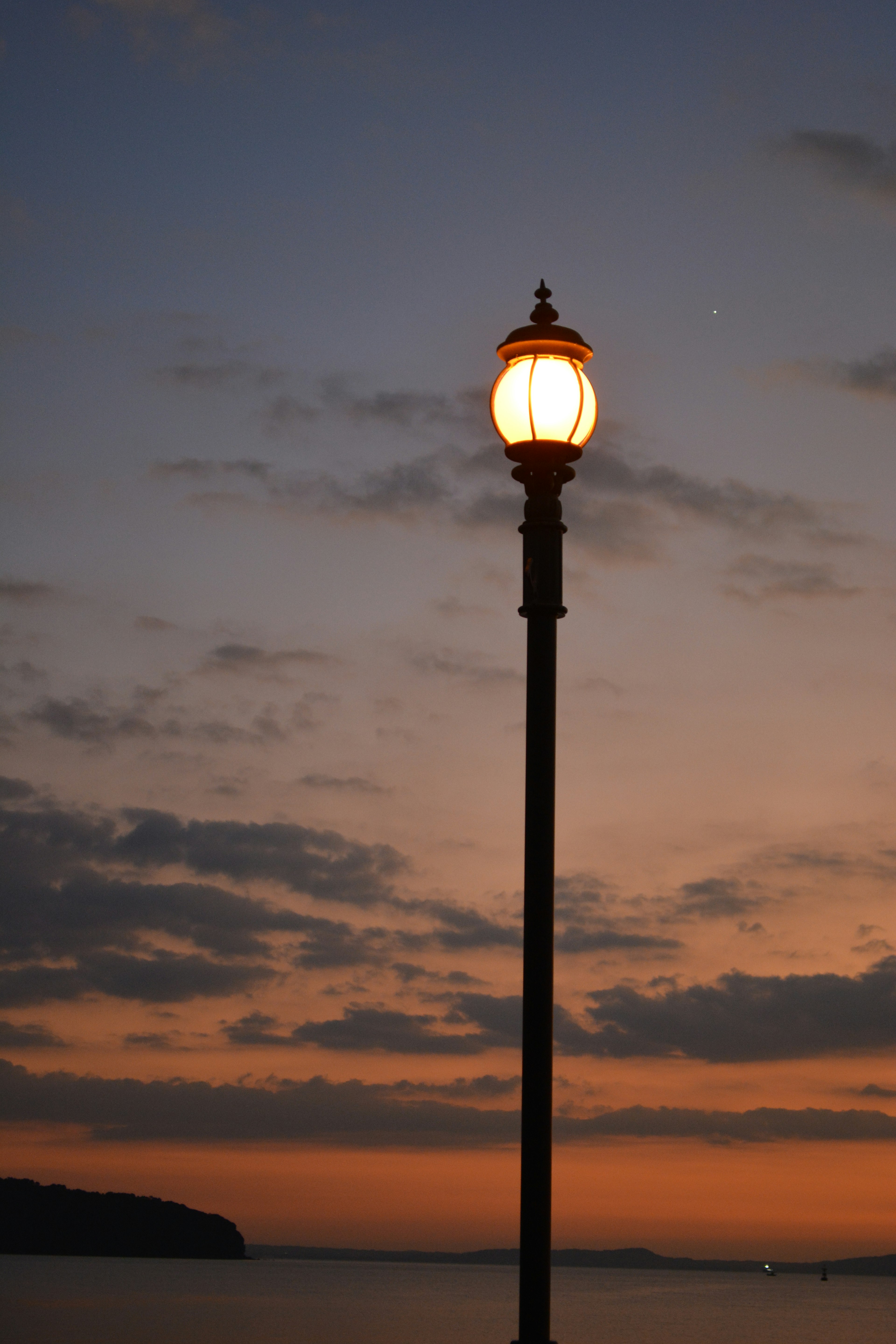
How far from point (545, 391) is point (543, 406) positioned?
73 millimetres

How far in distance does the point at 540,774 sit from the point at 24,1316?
185m

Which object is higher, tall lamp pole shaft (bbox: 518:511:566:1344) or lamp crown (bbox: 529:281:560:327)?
lamp crown (bbox: 529:281:560:327)

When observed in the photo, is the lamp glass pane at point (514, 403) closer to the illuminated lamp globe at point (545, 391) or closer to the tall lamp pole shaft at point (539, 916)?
the illuminated lamp globe at point (545, 391)

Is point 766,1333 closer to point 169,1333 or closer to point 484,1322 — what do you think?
point 484,1322

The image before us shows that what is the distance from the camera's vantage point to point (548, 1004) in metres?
6.19

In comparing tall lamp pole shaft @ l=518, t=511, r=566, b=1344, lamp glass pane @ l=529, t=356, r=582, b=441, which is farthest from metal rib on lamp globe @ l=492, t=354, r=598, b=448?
tall lamp pole shaft @ l=518, t=511, r=566, b=1344

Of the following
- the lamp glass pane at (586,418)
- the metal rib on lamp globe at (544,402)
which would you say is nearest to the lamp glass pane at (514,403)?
the metal rib on lamp globe at (544,402)

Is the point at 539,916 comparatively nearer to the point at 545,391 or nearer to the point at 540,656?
the point at 540,656

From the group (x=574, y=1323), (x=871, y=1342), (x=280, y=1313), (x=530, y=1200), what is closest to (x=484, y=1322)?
(x=574, y=1323)

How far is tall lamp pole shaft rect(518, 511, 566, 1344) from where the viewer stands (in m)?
5.89

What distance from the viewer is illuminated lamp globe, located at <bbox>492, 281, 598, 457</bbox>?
694cm

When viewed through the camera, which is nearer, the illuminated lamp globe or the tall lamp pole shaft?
the tall lamp pole shaft

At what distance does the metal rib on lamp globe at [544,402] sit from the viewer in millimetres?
6938

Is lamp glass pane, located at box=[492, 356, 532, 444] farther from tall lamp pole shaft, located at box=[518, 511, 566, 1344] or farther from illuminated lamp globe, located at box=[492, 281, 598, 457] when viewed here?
tall lamp pole shaft, located at box=[518, 511, 566, 1344]
